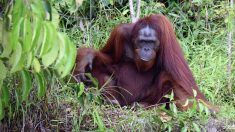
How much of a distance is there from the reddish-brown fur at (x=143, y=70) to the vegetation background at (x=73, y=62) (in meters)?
0.21

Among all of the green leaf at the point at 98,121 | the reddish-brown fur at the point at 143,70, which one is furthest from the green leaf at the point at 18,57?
the reddish-brown fur at the point at 143,70

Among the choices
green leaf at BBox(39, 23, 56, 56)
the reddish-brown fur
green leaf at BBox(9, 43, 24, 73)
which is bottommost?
the reddish-brown fur

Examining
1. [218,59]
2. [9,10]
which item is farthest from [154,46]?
[9,10]

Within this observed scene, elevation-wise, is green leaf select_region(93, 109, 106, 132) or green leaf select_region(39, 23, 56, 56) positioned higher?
green leaf select_region(39, 23, 56, 56)

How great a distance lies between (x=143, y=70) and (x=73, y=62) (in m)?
2.06

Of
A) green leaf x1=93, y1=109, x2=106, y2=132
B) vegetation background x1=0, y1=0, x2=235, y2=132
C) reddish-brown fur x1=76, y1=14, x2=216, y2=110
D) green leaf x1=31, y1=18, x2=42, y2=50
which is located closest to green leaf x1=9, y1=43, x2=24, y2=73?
vegetation background x1=0, y1=0, x2=235, y2=132

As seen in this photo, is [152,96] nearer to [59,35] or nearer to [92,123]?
[92,123]

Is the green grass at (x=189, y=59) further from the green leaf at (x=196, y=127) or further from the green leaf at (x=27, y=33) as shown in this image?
the green leaf at (x=27, y=33)

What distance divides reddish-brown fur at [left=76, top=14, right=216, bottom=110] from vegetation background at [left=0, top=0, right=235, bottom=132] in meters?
0.21

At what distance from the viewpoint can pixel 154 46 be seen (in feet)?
13.4

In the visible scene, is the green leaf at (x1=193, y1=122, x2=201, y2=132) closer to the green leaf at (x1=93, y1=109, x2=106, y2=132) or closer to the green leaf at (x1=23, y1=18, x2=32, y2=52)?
the green leaf at (x1=93, y1=109, x2=106, y2=132)

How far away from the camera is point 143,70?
13.8ft

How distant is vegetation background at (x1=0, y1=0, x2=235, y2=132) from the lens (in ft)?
6.81

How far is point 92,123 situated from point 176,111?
50 cm
